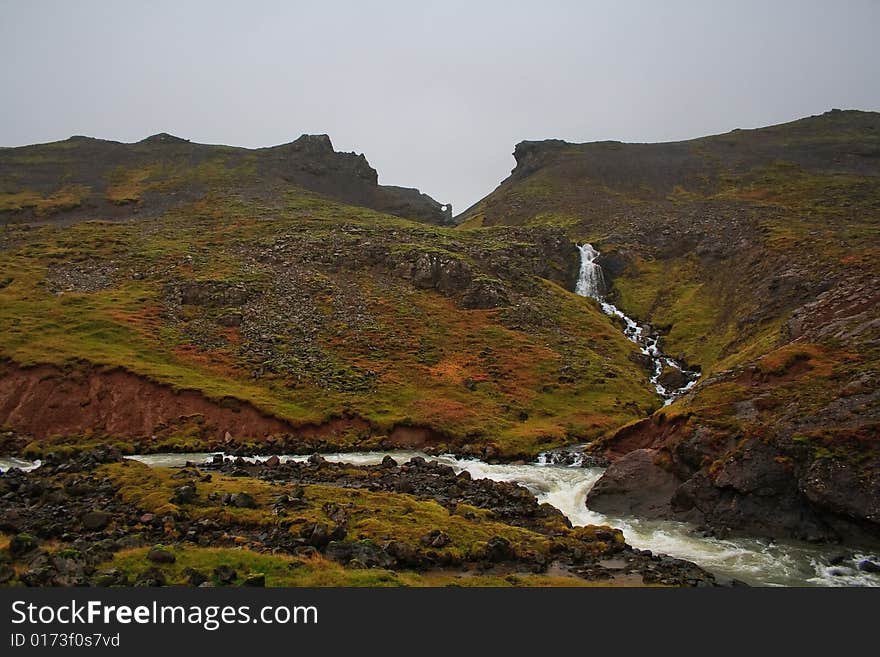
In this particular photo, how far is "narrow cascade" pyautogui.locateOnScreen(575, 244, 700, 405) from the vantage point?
7969 centimetres

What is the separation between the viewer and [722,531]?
117 ft

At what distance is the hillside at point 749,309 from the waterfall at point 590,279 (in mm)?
2102

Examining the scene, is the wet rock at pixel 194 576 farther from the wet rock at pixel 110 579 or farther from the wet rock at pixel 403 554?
the wet rock at pixel 403 554

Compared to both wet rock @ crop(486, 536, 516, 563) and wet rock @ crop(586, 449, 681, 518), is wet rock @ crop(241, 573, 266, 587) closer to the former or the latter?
wet rock @ crop(486, 536, 516, 563)

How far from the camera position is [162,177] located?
156m

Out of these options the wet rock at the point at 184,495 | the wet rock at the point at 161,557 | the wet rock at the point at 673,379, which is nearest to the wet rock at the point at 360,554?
the wet rock at the point at 161,557

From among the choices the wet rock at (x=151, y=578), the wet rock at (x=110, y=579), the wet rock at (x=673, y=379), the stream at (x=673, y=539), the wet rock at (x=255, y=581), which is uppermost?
the wet rock at (x=673, y=379)

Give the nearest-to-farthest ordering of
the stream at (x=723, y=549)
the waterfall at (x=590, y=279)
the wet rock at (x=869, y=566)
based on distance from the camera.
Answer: the stream at (x=723, y=549) < the wet rock at (x=869, y=566) < the waterfall at (x=590, y=279)

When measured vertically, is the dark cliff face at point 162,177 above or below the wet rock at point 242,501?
above

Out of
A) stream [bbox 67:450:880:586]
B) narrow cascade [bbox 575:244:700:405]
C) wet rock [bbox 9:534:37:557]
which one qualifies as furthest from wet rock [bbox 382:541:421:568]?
narrow cascade [bbox 575:244:700:405]

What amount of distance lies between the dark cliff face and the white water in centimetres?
9814

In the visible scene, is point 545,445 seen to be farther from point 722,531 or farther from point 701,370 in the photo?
point 701,370

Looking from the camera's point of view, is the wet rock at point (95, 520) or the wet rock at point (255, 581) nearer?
the wet rock at point (255, 581)

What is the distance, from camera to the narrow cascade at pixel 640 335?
261ft
